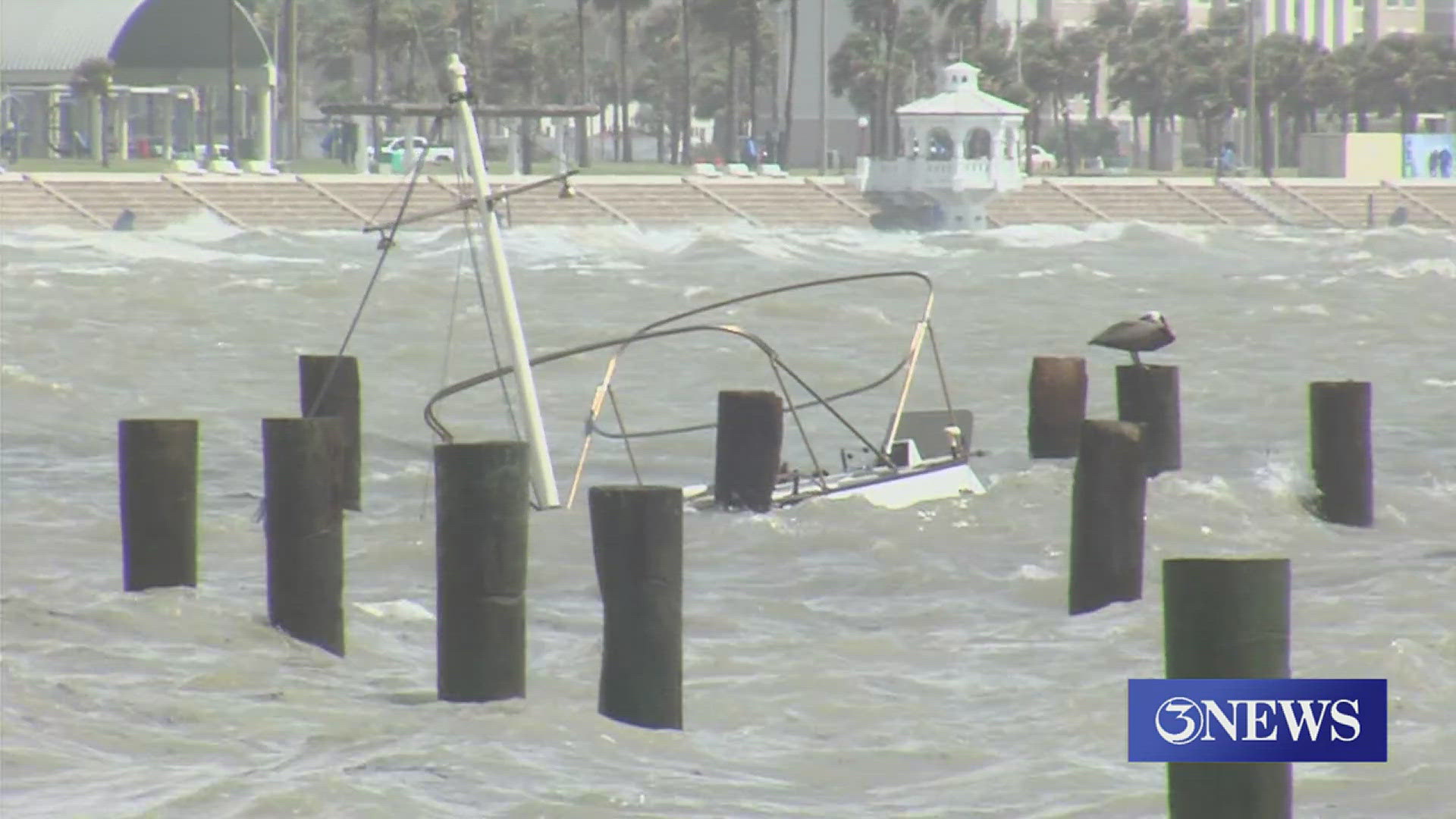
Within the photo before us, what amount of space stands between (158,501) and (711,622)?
9.74 ft

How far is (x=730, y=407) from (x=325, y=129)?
4598 inches

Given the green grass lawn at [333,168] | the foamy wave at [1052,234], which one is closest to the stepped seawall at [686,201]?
the foamy wave at [1052,234]

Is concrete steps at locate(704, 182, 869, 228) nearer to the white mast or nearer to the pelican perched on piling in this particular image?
the pelican perched on piling

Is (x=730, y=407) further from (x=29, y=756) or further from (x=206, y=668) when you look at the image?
(x=29, y=756)

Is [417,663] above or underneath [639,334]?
underneath

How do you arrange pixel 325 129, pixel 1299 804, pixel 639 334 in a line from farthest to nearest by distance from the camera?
pixel 325 129 → pixel 639 334 → pixel 1299 804

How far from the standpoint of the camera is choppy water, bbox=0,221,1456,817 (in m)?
11.8

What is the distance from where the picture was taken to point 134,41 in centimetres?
9588

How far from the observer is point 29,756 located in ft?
39.8

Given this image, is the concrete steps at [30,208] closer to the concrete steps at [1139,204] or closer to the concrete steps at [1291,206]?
the concrete steps at [1139,204]

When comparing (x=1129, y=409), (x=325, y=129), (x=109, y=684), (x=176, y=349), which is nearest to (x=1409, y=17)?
(x=325, y=129)

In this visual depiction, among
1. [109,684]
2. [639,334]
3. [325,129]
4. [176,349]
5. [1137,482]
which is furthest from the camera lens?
[325,129]

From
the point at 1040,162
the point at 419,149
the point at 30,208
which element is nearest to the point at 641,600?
the point at 30,208

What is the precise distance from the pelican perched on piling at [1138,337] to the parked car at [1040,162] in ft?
274
